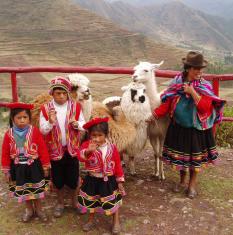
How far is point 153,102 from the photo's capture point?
4043mm

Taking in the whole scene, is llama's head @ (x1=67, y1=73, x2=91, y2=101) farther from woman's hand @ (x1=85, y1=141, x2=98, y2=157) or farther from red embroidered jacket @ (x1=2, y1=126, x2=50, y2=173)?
woman's hand @ (x1=85, y1=141, x2=98, y2=157)

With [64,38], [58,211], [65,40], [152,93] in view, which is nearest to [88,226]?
[58,211]

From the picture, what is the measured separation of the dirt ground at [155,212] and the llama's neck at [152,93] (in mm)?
879

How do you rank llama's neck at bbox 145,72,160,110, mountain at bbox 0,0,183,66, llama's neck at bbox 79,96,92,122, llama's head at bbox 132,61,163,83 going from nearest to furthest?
llama's neck at bbox 79,96,92,122, llama's head at bbox 132,61,163,83, llama's neck at bbox 145,72,160,110, mountain at bbox 0,0,183,66

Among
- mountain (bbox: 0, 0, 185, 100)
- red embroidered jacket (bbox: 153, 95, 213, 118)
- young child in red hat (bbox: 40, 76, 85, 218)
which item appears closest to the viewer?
young child in red hat (bbox: 40, 76, 85, 218)

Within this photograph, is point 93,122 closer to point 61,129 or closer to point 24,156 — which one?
point 61,129

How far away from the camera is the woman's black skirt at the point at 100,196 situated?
328 cm

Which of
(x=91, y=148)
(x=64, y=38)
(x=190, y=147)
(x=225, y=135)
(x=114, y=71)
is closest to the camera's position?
(x=91, y=148)

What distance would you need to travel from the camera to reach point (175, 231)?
345 centimetres

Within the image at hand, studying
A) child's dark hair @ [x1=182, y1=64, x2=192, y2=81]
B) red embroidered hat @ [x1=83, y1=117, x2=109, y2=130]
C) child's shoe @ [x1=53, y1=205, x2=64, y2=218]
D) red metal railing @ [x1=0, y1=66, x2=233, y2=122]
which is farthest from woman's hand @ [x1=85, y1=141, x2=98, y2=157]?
red metal railing @ [x1=0, y1=66, x2=233, y2=122]

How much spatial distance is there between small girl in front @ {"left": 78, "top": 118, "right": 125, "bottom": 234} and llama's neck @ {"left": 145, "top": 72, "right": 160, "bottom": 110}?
0.92 meters

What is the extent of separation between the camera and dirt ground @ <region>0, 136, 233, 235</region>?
3.45m

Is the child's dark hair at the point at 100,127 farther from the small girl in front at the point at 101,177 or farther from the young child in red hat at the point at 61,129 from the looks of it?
the young child in red hat at the point at 61,129

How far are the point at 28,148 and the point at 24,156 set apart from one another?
7cm
